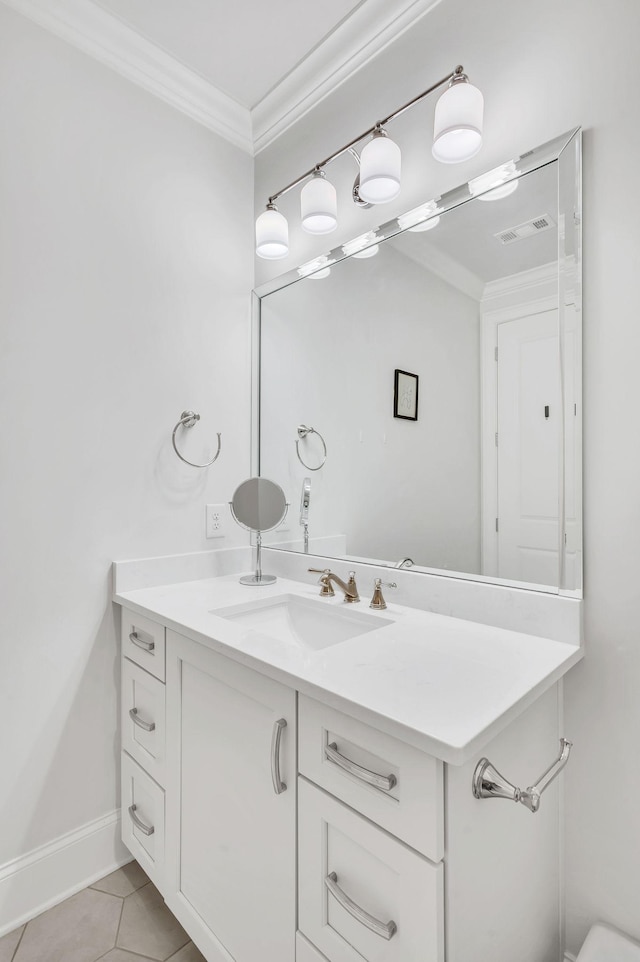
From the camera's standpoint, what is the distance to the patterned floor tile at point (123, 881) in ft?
4.79

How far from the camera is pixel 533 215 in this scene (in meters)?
1.17

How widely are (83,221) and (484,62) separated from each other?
123 centimetres

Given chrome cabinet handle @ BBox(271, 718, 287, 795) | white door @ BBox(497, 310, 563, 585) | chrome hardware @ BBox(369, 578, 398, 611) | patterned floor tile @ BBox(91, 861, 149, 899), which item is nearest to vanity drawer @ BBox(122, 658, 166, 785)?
patterned floor tile @ BBox(91, 861, 149, 899)

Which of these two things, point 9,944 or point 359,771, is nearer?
point 359,771

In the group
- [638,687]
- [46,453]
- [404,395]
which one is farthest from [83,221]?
[638,687]

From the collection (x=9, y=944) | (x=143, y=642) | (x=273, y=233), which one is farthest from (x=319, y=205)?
(x=9, y=944)

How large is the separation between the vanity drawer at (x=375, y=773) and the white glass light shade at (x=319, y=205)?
4.61ft

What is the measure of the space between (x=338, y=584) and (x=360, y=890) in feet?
2.52

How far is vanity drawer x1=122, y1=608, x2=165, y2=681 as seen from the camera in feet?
4.42

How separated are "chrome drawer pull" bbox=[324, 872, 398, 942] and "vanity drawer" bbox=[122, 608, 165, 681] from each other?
0.69m

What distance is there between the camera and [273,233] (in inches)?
66.4

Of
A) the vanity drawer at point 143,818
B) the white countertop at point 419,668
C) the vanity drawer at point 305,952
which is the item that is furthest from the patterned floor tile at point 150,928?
the white countertop at point 419,668

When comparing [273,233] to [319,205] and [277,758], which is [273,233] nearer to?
[319,205]

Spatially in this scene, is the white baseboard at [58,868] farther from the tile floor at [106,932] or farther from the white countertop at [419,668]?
the white countertop at [419,668]
